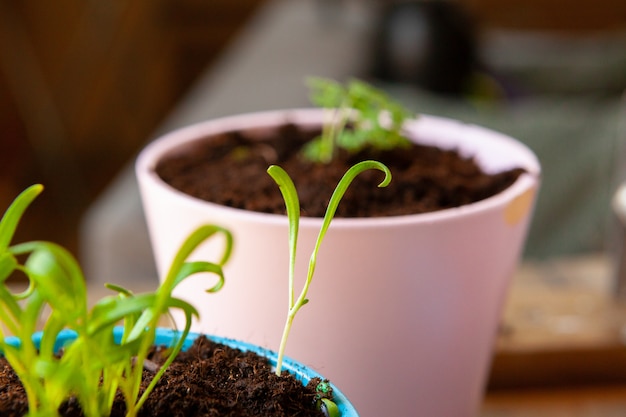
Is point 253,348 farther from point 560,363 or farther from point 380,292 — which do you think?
point 560,363

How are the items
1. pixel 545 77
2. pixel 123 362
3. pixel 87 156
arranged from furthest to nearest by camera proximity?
pixel 87 156
pixel 545 77
pixel 123 362

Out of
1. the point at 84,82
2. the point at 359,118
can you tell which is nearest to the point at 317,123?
the point at 359,118

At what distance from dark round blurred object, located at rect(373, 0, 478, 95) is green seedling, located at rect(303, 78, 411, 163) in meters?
1.11

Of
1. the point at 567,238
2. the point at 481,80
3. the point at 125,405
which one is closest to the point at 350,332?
the point at 125,405

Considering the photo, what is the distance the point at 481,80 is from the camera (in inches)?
67.0

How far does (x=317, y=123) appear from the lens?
562mm

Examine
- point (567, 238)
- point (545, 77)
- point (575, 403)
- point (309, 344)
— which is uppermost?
point (309, 344)

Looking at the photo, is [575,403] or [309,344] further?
[575,403]

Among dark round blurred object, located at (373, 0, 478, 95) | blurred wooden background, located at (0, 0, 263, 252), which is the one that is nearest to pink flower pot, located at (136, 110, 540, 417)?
dark round blurred object, located at (373, 0, 478, 95)

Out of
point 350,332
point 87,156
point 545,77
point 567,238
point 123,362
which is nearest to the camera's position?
point 123,362

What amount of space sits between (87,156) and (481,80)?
1.92 m

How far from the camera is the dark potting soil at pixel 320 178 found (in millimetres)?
399

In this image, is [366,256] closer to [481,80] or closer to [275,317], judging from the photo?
[275,317]

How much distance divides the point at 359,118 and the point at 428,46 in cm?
114
